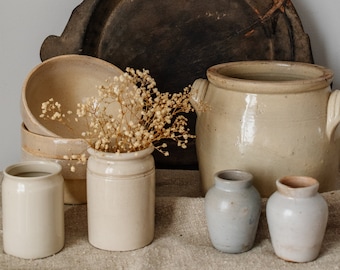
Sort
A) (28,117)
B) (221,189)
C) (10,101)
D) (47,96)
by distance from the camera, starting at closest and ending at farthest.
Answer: (221,189) → (28,117) → (47,96) → (10,101)

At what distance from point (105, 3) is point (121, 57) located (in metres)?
0.10

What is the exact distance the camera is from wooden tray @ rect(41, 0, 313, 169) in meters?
1.18

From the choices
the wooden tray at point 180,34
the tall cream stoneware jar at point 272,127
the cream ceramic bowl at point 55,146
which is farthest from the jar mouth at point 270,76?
the cream ceramic bowl at point 55,146

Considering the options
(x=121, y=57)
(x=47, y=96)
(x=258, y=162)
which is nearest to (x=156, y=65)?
(x=121, y=57)

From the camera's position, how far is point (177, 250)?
93cm

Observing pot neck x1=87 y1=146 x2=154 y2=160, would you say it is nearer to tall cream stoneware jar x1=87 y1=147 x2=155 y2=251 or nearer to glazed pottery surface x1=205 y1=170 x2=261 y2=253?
tall cream stoneware jar x1=87 y1=147 x2=155 y2=251

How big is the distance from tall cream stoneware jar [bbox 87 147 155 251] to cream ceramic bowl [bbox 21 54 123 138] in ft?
0.67

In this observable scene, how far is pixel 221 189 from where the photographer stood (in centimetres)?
91

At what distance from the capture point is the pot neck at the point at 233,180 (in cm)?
90

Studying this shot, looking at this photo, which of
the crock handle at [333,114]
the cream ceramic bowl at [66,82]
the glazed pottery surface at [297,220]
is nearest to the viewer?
the glazed pottery surface at [297,220]

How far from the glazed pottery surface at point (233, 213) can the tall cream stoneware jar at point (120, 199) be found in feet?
0.30

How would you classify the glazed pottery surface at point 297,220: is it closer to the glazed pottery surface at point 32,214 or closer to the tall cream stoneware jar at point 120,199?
the tall cream stoneware jar at point 120,199

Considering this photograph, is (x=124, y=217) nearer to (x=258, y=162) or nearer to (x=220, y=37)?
(x=258, y=162)

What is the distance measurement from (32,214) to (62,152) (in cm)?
Answer: 14
